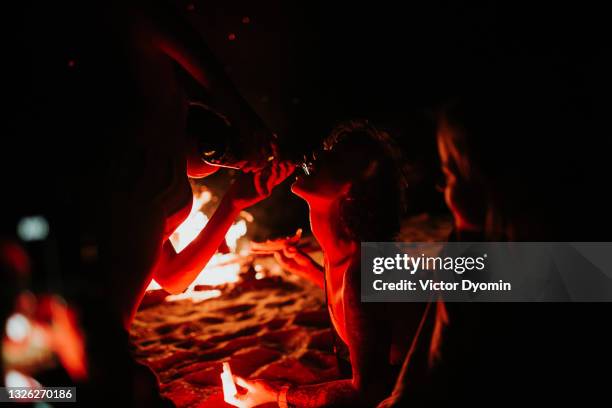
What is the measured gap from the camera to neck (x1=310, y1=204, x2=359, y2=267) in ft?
8.31

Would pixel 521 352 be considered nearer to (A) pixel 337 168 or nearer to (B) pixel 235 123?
(A) pixel 337 168

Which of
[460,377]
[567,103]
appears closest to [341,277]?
[460,377]

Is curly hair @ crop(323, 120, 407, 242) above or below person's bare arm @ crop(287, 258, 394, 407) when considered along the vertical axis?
above

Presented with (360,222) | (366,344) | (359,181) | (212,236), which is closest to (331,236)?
(360,222)

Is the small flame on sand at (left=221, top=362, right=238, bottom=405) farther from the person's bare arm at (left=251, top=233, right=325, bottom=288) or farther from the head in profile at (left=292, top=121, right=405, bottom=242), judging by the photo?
the head in profile at (left=292, top=121, right=405, bottom=242)

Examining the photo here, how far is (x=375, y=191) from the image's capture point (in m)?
2.37

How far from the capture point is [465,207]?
149 centimetres

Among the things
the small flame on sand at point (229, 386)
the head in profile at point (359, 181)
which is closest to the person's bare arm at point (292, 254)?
the head in profile at point (359, 181)

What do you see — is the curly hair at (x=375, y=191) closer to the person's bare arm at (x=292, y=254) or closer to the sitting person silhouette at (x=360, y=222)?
the sitting person silhouette at (x=360, y=222)

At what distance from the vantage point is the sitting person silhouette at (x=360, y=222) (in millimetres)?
2391

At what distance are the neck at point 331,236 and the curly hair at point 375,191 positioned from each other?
0.09m

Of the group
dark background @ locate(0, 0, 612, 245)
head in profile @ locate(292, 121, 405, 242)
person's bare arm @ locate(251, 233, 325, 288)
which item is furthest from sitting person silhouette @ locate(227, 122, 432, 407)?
person's bare arm @ locate(251, 233, 325, 288)

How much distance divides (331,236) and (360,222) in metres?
0.27

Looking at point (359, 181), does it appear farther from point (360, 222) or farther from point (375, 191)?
point (360, 222)
